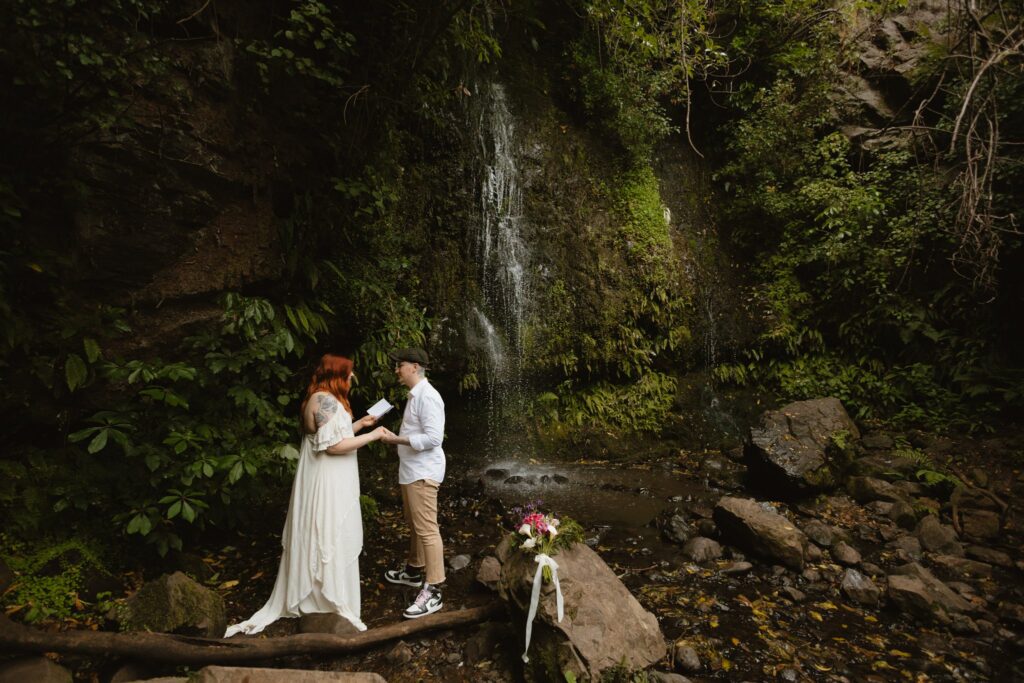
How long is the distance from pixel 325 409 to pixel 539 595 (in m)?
2.19

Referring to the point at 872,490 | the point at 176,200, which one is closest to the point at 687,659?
the point at 872,490

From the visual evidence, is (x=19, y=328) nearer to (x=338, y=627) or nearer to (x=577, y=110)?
(x=338, y=627)

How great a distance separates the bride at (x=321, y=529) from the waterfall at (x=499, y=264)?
4.43m

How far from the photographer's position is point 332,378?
4.18 m

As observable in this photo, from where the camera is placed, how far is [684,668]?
3537 mm

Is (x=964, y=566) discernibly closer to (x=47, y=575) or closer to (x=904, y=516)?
(x=904, y=516)

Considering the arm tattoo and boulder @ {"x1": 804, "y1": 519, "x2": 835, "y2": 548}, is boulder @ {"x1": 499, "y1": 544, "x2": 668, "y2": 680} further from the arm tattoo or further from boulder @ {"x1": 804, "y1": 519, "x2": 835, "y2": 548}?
boulder @ {"x1": 804, "y1": 519, "x2": 835, "y2": 548}

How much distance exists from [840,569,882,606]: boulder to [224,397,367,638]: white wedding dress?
4.39m

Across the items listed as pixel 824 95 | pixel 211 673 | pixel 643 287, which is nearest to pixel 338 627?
pixel 211 673

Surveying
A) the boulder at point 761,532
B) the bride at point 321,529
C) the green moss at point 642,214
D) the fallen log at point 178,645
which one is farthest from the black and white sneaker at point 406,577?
the green moss at point 642,214

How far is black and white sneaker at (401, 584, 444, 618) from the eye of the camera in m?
4.02

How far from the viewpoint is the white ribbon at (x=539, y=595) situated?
3.24 m

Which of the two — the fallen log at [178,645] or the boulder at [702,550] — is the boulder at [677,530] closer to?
the boulder at [702,550]

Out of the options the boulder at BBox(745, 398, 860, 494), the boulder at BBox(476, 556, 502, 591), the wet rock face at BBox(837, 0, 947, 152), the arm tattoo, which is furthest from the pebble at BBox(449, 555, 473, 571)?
the wet rock face at BBox(837, 0, 947, 152)
